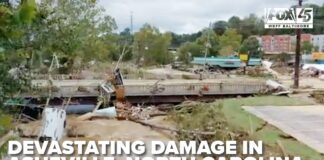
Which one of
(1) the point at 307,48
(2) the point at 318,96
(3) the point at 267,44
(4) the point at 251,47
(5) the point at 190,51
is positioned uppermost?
(3) the point at 267,44

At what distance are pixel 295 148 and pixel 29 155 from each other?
23.2 ft

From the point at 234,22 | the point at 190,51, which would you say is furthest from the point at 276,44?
the point at 234,22

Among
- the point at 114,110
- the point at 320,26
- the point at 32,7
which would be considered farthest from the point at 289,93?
the point at 320,26

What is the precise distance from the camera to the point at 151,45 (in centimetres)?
7081

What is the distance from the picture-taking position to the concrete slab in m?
14.5

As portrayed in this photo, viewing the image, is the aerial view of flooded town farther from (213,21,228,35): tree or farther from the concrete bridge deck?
(213,21,228,35): tree

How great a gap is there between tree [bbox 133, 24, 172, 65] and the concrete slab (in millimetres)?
47951

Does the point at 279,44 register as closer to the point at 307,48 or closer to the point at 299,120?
the point at 307,48

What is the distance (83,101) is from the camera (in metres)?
29.6

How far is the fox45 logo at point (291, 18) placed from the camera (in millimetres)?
35784

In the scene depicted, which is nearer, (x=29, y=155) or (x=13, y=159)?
(x=13, y=159)

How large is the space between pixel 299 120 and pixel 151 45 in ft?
176

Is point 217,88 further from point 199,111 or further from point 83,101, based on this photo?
point 199,111

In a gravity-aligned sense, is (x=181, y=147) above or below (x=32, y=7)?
below
